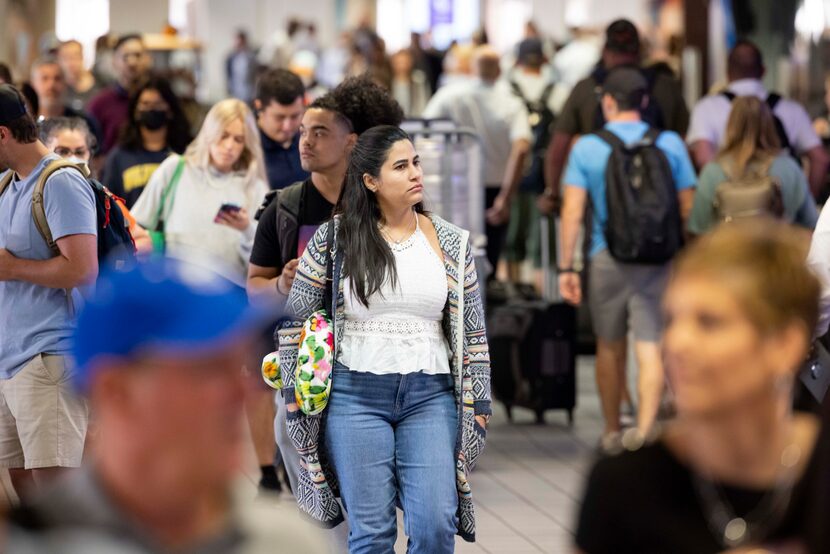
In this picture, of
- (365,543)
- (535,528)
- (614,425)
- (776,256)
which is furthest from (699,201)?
(776,256)

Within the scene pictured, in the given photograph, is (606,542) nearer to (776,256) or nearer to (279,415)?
(776,256)

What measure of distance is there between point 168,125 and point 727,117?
3457 mm

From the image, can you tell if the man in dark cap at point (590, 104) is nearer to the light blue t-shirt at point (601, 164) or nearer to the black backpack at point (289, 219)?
the light blue t-shirt at point (601, 164)

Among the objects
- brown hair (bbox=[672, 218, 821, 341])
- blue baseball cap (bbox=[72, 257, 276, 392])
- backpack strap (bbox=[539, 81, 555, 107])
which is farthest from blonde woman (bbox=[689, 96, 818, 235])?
blue baseball cap (bbox=[72, 257, 276, 392])

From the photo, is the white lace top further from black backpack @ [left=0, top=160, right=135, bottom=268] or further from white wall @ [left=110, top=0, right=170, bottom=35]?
white wall @ [left=110, top=0, right=170, bottom=35]

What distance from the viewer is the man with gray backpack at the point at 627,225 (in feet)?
27.9

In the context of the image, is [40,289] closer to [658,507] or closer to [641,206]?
[658,507]

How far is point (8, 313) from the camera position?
5438 mm

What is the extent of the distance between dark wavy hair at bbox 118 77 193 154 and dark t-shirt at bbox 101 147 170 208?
0.27ft

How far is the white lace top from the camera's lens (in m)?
5.05

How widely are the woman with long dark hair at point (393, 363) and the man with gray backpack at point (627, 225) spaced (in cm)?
334

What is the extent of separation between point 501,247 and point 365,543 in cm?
787

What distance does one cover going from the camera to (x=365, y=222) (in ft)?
17.0

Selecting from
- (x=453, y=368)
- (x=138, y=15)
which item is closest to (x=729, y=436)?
(x=453, y=368)
